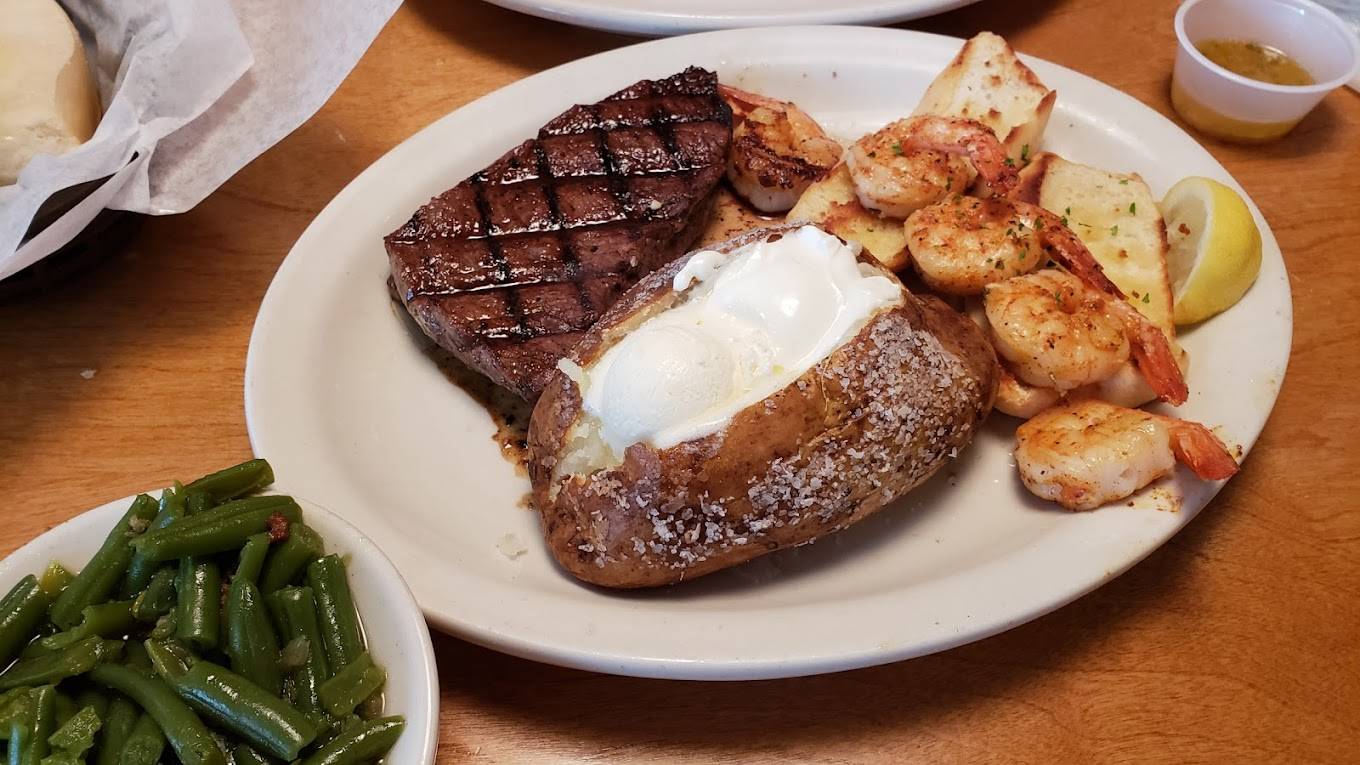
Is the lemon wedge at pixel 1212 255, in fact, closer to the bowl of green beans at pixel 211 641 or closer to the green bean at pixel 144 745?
the bowl of green beans at pixel 211 641

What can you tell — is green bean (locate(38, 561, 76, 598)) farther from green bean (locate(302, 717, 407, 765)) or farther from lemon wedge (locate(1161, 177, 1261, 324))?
lemon wedge (locate(1161, 177, 1261, 324))

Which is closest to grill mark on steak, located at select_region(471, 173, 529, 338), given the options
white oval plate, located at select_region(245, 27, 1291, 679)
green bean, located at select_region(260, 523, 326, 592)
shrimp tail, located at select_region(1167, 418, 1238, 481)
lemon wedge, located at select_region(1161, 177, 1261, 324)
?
white oval plate, located at select_region(245, 27, 1291, 679)

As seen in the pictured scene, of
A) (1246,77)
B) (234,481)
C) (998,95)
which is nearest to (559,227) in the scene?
(234,481)

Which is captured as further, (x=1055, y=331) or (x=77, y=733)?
(x=1055, y=331)

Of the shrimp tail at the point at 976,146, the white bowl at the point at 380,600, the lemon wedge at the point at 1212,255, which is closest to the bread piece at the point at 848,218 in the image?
the shrimp tail at the point at 976,146

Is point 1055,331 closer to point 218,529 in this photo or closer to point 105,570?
point 218,529

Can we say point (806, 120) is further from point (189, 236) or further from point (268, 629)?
point (268, 629)

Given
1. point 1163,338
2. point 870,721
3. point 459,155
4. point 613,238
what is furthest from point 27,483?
point 1163,338
